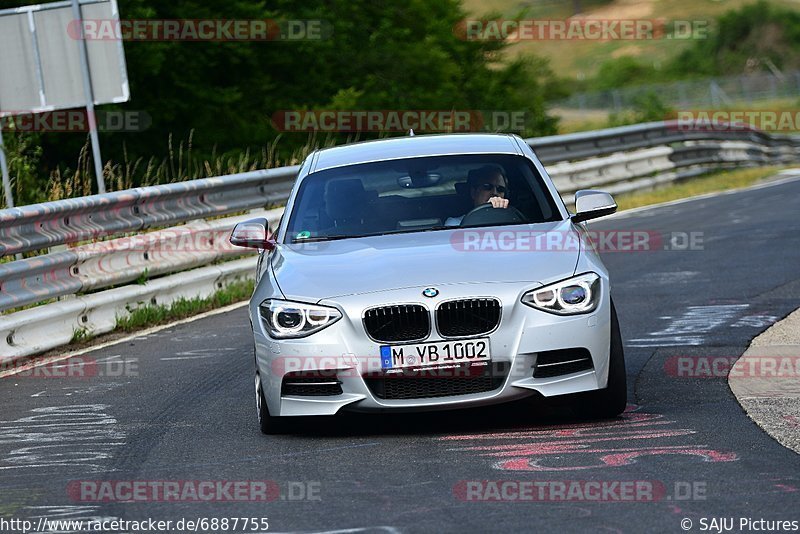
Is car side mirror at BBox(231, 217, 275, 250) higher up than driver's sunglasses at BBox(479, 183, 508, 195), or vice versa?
driver's sunglasses at BBox(479, 183, 508, 195)

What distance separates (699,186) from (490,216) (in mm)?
17118

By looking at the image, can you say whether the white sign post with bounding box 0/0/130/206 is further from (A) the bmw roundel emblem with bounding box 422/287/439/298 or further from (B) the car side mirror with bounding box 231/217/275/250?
(A) the bmw roundel emblem with bounding box 422/287/439/298

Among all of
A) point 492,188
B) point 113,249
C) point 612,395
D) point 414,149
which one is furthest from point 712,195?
point 612,395

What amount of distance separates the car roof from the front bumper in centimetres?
183

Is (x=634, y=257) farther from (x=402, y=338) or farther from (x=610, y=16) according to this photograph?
(x=610, y=16)

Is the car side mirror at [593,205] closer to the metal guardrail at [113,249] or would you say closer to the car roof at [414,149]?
the car roof at [414,149]

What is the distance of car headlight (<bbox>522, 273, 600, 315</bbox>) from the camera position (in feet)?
22.7

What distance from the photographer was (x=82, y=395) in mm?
9195

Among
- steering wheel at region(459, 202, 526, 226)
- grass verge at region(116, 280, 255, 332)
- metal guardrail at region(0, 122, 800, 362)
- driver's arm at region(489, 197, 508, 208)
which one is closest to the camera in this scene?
steering wheel at region(459, 202, 526, 226)

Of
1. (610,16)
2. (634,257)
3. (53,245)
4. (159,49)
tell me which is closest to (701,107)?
(159,49)

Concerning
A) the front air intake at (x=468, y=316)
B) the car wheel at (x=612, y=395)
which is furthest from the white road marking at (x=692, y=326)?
the front air intake at (x=468, y=316)

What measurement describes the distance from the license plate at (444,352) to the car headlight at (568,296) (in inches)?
12.3

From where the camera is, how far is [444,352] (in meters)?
6.82

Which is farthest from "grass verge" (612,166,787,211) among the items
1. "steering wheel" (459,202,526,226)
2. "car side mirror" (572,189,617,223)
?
"steering wheel" (459,202,526,226)
